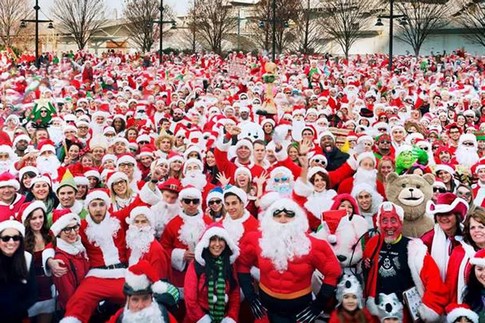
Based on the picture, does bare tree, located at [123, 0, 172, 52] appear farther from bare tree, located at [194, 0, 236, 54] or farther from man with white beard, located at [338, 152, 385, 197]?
man with white beard, located at [338, 152, 385, 197]

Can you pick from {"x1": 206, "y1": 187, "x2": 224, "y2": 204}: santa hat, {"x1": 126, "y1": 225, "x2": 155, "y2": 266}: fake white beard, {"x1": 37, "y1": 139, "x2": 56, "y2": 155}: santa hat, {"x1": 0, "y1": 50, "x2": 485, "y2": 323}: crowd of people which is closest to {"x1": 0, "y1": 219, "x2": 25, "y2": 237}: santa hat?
{"x1": 0, "y1": 50, "x2": 485, "y2": 323}: crowd of people

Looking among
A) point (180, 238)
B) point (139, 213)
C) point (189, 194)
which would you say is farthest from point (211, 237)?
point (189, 194)

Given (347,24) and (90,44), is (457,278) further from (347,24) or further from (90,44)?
(90,44)

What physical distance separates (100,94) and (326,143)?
12.6 meters

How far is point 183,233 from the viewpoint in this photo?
6758mm

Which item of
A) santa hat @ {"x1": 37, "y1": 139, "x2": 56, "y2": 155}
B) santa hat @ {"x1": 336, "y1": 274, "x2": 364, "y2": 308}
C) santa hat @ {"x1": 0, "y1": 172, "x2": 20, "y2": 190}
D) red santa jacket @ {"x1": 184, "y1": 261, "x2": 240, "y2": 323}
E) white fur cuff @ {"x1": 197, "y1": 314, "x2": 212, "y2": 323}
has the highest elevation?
santa hat @ {"x1": 37, "y1": 139, "x2": 56, "y2": 155}

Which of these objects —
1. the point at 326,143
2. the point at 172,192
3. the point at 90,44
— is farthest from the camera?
the point at 90,44

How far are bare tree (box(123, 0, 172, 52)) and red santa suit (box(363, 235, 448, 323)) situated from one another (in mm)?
45220

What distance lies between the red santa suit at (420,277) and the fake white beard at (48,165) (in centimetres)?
509

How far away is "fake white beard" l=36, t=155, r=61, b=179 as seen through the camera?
9367mm

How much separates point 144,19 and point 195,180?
4398cm

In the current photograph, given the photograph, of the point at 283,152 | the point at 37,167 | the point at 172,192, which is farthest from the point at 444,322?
the point at 37,167

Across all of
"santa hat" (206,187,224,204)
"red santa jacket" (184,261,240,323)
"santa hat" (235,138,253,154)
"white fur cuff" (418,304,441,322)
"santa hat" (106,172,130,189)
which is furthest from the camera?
"santa hat" (235,138,253,154)

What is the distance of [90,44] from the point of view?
7712cm
